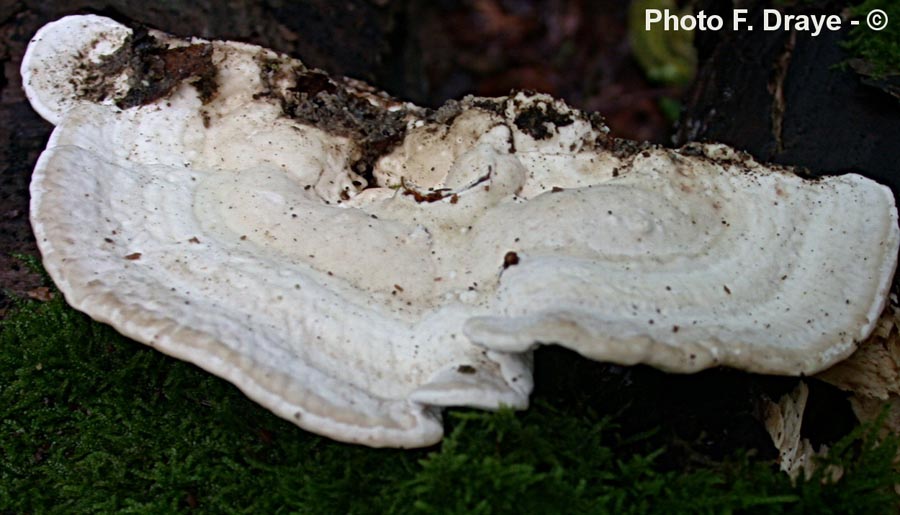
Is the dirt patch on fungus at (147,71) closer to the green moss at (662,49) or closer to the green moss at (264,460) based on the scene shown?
the green moss at (264,460)

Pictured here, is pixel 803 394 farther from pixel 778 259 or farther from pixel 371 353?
pixel 371 353

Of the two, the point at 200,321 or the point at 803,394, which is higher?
the point at 200,321

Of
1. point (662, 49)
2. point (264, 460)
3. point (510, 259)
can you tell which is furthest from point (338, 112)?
point (662, 49)

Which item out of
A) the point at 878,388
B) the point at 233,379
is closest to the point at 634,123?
the point at 878,388

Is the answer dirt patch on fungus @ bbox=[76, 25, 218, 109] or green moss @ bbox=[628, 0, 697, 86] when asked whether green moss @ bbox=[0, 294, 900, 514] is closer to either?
dirt patch on fungus @ bbox=[76, 25, 218, 109]

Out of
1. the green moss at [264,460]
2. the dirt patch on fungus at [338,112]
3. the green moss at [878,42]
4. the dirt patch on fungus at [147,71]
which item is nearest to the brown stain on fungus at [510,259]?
the green moss at [264,460]

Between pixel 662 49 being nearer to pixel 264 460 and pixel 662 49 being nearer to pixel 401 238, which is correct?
pixel 401 238

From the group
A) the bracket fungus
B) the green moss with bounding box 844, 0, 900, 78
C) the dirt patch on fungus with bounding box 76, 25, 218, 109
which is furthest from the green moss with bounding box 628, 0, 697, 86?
the dirt patch on fungus with bounding box 76, 25, 218, 109

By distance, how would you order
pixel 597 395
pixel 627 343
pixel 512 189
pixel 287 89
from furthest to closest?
1. pixel 287 89
2. pixel 512 189
3. pixel 597 395
4. pixel 627 343
